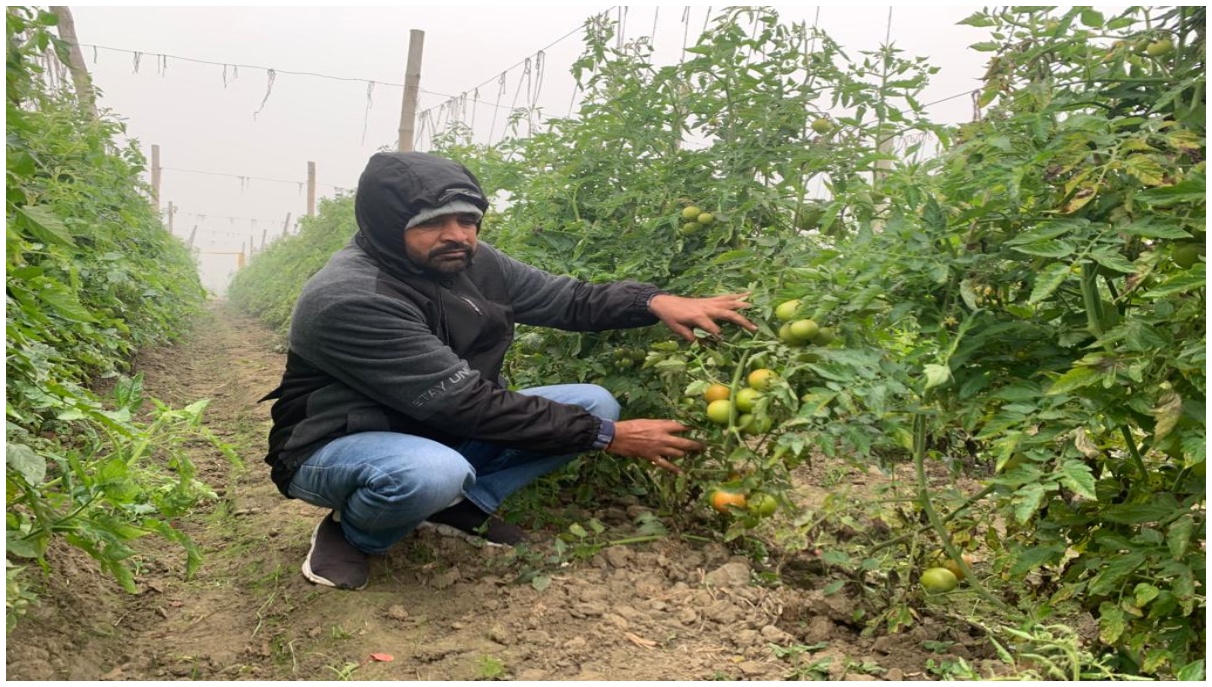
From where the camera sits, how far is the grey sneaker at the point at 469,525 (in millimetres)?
2648

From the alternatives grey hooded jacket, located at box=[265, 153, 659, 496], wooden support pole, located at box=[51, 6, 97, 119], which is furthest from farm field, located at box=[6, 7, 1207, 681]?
wooden support pole, located at box=[51, 6, 97, 119]

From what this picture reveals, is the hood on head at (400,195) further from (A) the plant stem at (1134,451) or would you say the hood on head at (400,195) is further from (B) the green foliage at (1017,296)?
(A) the plant stem at (1134,451)

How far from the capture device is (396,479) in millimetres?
2289

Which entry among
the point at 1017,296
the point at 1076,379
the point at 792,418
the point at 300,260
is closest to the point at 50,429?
the point at 792,418

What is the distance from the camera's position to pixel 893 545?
223 cm

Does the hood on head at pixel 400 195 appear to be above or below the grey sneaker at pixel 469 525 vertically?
above

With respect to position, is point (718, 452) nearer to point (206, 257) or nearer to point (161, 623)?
point (161, 623)

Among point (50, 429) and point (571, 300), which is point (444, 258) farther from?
point (50, 429)

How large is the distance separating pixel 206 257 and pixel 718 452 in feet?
156

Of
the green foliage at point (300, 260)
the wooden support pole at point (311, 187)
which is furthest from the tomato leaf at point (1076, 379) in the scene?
the wooden support pole at point (311, 187)

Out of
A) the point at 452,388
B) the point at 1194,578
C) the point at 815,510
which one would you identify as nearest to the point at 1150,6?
the point at 1194,578

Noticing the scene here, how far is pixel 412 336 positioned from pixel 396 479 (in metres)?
0.36

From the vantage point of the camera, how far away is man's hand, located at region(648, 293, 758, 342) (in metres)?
2.30

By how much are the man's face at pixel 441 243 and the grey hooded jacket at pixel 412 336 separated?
0.03 metres
